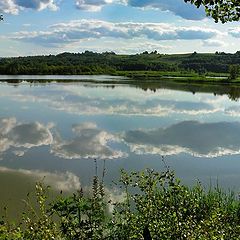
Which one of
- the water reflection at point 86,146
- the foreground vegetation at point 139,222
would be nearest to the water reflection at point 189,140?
the water reflection at point 86,146

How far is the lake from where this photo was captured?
1504cm

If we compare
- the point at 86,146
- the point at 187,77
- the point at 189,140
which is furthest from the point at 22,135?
the point at 187,77

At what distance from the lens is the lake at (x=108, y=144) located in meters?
15.0

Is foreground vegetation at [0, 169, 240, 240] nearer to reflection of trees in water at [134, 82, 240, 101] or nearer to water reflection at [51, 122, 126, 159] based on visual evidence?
water reflection at [51, 122, 126, 159]

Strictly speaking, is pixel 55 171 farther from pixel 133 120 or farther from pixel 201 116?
pixel 201 116

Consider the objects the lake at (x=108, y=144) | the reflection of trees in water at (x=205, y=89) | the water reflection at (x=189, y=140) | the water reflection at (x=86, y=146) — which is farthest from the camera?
the reflection of trees in water at (x=205, y=89)

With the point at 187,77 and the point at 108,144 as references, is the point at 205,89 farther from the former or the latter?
the point at 108,144

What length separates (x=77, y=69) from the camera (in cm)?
12825

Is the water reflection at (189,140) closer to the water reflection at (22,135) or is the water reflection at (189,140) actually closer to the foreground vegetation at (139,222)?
the water reflection at (22,135)

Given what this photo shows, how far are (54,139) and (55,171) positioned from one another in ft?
20.4

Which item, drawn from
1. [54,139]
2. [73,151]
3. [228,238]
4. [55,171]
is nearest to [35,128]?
[54,139]

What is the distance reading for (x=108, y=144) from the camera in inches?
818

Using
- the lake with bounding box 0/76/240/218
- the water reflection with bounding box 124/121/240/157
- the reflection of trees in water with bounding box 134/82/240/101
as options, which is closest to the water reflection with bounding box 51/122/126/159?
the lake with bounding box 0/76/240/218

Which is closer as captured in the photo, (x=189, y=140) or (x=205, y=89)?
(x=189, y=140)
